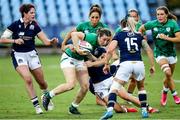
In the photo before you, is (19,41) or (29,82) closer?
(19,41)

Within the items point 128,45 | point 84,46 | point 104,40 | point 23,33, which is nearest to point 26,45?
point 23,33

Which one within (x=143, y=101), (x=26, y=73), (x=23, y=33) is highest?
(x=23, y=33)

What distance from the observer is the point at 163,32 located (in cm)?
1603

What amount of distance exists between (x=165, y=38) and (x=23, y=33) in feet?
10.7

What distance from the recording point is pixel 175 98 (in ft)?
53.0

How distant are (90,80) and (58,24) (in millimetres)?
25351

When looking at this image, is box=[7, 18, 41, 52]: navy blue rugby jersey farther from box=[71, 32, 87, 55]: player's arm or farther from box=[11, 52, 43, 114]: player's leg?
box=[71, 32, 87, 55]: player's arm

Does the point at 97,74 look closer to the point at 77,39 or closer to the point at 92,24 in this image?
the point at 77,39

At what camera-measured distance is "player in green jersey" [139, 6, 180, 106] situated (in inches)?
622

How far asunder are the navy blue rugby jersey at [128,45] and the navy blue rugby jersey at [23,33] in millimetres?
2112

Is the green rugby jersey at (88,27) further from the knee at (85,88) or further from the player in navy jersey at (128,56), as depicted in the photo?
the player in navy jersey at (128,56)

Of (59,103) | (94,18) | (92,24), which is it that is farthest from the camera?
(59,103)

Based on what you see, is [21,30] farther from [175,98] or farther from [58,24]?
[58,24]

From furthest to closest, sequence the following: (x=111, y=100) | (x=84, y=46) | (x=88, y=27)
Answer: (x=88, y=27)
(x=84, y=46)
(x=111, y=100)
